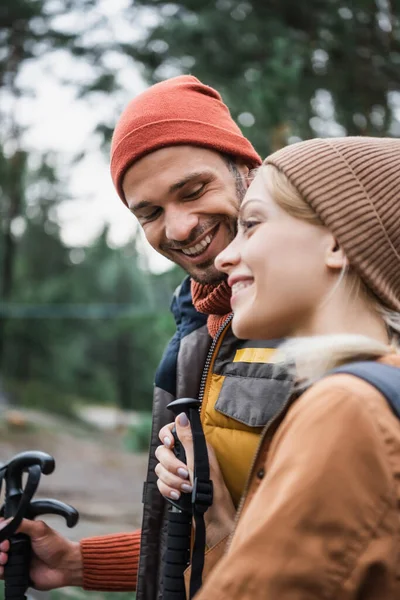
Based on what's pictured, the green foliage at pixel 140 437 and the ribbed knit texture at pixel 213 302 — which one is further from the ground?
the ribbed knit texture at pixel 213 302

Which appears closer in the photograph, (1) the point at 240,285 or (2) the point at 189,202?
(1) the point at 240,285

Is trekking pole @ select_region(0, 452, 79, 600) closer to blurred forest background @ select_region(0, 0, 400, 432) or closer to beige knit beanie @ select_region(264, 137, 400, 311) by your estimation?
beige knit beanie @ select_region(264, 137, 400, 311)

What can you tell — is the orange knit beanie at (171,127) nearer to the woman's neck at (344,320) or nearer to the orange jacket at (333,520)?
the woman's neck at (344,320)

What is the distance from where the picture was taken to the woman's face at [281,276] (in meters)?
1.00

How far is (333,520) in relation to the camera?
0.75 metres

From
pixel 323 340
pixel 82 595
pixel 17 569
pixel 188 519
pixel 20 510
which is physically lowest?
pixel 82 595

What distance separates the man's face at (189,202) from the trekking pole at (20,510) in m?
0.54

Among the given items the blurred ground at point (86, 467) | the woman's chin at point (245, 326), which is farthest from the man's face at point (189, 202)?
the blurred ground at point (86, 467)

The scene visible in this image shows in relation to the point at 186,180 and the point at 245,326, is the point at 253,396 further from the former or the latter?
the point at 186,180

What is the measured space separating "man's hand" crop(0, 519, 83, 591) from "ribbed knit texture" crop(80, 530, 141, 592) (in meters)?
→ 0.02

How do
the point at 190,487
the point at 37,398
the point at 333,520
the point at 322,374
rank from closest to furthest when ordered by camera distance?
1. the point at 333,520
2. the point at 322,374
3. the point at 190,487
4. the point at 37,398

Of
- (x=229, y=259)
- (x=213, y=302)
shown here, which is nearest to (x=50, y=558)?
(x=213, y=302)

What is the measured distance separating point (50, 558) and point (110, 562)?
6.1 inches

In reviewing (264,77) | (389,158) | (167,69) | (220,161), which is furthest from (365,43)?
(389,158)
